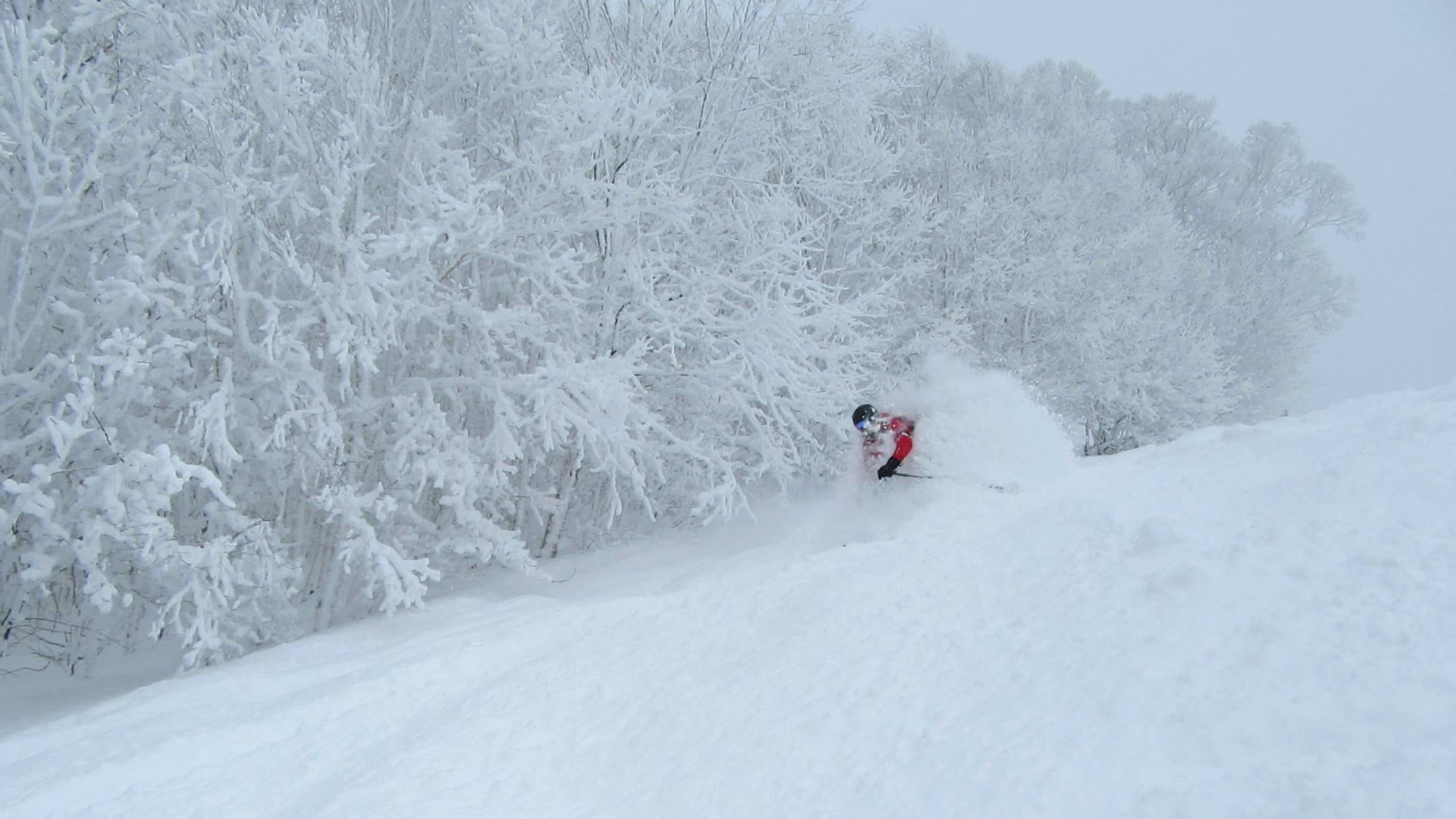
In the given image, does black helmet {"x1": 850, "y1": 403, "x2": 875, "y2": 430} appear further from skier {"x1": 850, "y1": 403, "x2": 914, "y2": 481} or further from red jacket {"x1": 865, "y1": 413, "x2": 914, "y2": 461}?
red jacket {"x1": 865, "y1": 413, "x2": 914, "y2": 461}

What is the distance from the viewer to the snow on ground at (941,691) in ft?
7.77

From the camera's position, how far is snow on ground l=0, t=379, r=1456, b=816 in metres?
2.37

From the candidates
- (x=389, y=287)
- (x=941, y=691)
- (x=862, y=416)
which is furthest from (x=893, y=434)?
(x=941, y=691)

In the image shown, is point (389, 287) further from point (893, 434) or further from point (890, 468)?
point (893, 434)

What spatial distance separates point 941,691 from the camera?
3225mm

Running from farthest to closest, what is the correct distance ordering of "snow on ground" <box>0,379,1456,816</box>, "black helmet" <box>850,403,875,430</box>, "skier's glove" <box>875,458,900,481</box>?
"black helmet" <box>850,403,875,430</box>
"skier's glove" <box>875,458,900,481</box>
"snow on ground" <box>0,379,1456,816</box>

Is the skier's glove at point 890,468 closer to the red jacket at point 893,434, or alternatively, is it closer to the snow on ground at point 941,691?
the red jacket at point 893,434

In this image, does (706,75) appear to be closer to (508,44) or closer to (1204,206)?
(508,44)

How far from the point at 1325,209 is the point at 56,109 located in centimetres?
2655

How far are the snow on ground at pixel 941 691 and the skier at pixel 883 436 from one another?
2.61m

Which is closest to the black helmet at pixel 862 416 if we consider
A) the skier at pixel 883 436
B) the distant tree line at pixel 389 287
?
the skier at pixel 883 436

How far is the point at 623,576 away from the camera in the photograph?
8.78m

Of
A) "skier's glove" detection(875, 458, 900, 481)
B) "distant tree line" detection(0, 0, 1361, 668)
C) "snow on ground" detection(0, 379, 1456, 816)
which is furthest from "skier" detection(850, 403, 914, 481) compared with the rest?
"snow on ground" detection(0, 379, 1456, 816)

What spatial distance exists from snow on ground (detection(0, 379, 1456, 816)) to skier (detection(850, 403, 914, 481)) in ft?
8.56
